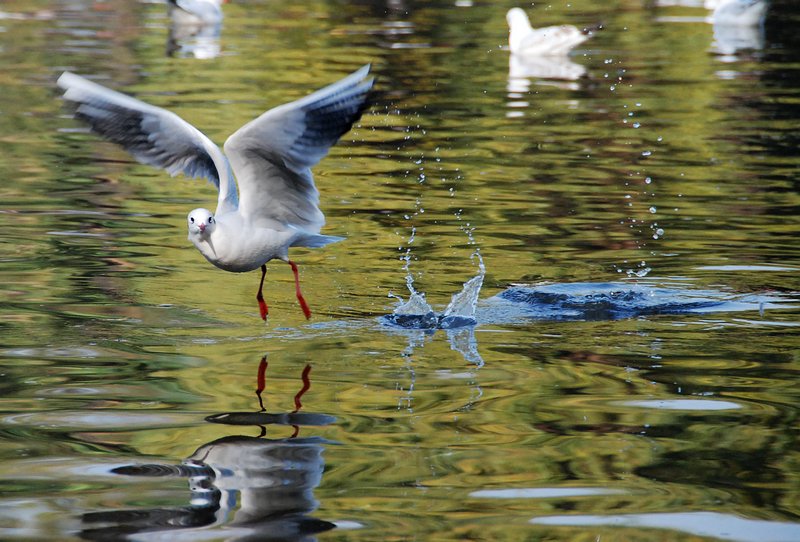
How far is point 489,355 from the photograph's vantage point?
24.2 ft

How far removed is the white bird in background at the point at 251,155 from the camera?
25.8 ft

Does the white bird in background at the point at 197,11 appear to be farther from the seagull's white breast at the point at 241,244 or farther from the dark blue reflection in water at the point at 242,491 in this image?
the dark blue reflection in water at the point at 242,491

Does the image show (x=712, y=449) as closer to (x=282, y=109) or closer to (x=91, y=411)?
(x=91, y=411)

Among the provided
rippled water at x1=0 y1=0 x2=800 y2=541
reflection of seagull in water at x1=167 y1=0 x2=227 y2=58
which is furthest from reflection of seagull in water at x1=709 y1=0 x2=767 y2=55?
reflection of seagull in water at x1=167 y1=0 x2=227 y2=58

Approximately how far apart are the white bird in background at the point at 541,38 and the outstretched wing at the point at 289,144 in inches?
547

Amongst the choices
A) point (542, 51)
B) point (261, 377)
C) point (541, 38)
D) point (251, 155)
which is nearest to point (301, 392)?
point (261, 377)

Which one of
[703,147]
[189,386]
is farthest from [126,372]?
[703,147]

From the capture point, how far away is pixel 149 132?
856 cm

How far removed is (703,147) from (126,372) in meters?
8.94

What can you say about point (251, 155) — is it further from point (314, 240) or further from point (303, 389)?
point (303, 389)

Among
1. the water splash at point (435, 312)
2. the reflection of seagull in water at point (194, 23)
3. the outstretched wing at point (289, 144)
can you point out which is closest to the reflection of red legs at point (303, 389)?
the water splash at point (435, 312)

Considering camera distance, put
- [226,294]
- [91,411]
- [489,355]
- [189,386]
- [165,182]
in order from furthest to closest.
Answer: [165,182], [226,294], [489,355], [189,386], [91,411]

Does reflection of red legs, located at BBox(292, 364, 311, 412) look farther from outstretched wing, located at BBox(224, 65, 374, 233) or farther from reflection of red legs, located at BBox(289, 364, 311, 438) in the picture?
outstretched wing, located at BBox(224, 65, 374, 233)

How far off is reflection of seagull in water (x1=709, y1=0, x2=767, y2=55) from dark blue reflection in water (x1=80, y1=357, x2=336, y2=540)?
20.6m
